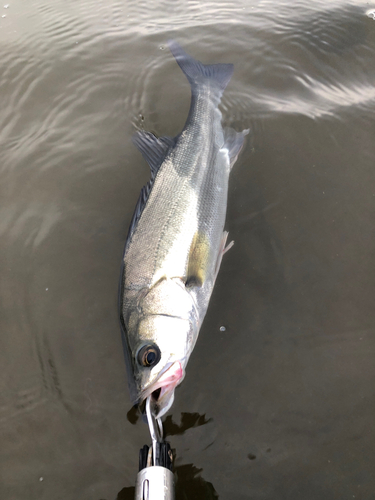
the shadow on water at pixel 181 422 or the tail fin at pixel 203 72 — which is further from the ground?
the tail fin at pixel 203 72

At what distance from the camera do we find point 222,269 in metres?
2.87

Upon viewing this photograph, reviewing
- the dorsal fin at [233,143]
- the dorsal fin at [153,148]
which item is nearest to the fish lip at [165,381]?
the dorsal fin at [153,148]

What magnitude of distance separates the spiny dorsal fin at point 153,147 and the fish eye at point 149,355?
159cm

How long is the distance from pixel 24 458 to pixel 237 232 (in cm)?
224

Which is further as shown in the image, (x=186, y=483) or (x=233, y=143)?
(x=233, y=143)

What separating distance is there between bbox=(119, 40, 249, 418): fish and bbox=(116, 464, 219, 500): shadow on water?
462 millimetres

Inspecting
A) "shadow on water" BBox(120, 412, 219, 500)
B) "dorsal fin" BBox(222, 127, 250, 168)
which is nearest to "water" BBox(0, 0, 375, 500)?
"shadow on water" BBox(120, 412, 219, 500)

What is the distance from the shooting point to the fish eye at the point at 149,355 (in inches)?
82.7

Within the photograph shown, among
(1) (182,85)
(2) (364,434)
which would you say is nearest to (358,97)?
(1) (182,85)

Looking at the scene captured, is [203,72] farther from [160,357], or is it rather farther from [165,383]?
[165,383]

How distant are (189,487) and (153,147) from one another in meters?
2.57

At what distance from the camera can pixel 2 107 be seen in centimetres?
417

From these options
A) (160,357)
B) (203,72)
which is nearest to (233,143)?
(203,72)

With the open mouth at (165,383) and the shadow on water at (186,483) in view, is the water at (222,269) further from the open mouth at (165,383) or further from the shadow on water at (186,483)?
the open mouth at (165,383)
